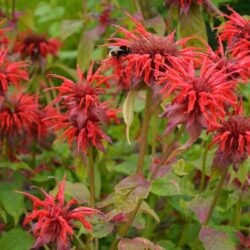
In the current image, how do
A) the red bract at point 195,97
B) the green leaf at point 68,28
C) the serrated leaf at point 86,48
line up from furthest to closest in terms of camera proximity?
1. the green leaf at point 68,28
2. the serrated leaf at point 86,48
3. the red bract at point 195,97

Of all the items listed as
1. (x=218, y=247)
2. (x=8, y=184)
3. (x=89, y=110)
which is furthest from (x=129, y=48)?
(x=8, y=184)

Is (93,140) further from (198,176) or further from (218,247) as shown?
(198,176)

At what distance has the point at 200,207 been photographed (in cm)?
149

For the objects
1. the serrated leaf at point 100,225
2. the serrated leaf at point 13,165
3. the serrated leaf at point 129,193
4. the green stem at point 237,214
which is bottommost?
the green stem at point 237,214

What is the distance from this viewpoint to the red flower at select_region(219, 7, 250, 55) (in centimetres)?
138

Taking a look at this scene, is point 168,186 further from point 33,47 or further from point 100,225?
point 33,47

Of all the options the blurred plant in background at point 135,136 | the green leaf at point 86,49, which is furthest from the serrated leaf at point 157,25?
the green leaf at point 86,49

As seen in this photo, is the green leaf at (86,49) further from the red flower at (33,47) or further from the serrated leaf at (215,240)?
the serrated leaf at (215,240)

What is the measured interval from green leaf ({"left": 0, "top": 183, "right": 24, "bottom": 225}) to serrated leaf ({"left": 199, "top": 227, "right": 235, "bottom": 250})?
47cm

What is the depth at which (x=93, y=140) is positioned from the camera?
54.2 inches

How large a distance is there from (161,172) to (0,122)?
0.41m

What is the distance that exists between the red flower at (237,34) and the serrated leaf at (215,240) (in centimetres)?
35

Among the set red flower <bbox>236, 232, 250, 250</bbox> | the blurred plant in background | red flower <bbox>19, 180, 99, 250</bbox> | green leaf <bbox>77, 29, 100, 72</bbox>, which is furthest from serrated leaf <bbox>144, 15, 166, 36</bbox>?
red flower <bbox>19, 180, 99, 250</bbox>

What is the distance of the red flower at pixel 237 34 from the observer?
4.53 ft
